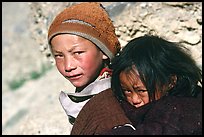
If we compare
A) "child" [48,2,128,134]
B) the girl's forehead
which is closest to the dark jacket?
the girl's forehead

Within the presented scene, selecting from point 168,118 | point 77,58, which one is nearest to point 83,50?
point 77,58

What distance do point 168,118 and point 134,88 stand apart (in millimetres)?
244

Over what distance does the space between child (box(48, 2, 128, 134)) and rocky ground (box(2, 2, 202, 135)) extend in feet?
4.78

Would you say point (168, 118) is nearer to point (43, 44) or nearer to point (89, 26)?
point (89, 26)

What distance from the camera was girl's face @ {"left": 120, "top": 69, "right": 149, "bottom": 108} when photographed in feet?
6.36

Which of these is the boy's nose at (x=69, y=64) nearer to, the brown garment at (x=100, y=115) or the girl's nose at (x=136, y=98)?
the brown garment at (x=100, y=115)

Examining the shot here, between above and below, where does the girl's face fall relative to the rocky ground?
above

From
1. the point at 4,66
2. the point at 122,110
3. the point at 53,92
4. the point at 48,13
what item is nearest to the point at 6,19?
the point at 4,66

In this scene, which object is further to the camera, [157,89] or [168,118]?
[157,89]

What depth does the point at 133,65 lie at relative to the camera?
1956mm

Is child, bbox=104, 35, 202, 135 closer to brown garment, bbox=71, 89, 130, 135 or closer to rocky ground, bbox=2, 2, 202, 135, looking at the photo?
brown garment, bbox=71, 89, 130, 135

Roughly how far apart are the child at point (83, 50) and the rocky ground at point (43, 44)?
4.78ft

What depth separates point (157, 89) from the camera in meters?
1.93

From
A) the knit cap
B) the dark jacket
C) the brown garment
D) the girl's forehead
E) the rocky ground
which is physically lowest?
the rocky ground
